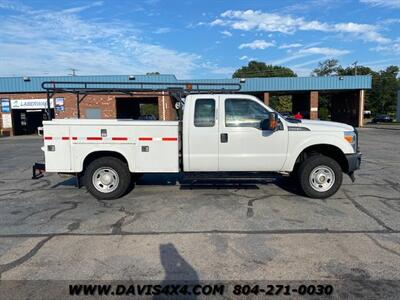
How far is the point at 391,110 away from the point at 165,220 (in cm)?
9422

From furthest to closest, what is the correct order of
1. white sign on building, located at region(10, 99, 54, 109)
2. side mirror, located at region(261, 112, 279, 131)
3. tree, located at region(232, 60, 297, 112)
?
tree, located at region(232, 60, 297, 112) < white sign on building, located at region(10, 99, 54, 109) < side mirror, located at region(261, 112, 279, 131)

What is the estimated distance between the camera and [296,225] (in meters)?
5.53

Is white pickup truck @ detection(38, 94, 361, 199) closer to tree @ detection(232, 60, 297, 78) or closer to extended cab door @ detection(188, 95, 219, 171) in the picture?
extended cab door @ detection(188, 95, 219, 171)

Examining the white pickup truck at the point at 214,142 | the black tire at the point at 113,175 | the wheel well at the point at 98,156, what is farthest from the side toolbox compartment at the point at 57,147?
the black tire at the point at 113,175

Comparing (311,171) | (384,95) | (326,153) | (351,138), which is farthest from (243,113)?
(384,95)

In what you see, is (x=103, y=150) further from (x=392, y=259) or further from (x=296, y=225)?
(x=392, y=259)

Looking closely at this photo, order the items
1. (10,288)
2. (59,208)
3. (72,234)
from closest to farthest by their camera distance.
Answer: (10,288) → (72,234) → (59,208)

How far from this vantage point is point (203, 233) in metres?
5.23

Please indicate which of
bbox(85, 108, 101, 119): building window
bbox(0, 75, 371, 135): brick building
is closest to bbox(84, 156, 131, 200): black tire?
bbox(0, 75, 371, 135): brick building

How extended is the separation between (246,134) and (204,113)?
37.7 inches

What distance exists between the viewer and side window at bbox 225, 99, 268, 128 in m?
7.01

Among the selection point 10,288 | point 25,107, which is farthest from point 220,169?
point 25,107

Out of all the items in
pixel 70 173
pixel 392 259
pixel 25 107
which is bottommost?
pixel 392 259

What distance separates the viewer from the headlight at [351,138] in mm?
7035
